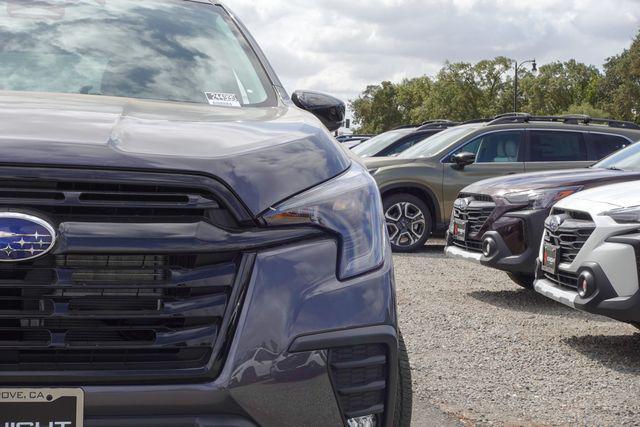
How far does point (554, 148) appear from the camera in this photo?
1307 centimetres

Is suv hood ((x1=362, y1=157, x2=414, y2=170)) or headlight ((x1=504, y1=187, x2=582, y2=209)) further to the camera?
suv hood ((x1=362, y1=157, x2=414, y2=170))

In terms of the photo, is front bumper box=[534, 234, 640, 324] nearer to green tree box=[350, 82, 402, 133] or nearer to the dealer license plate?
the dealer license plate

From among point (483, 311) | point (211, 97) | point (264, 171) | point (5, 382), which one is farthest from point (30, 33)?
point (483, 311)

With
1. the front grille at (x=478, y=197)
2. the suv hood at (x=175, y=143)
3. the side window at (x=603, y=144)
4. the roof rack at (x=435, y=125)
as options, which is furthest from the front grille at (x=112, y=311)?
the roof rack at (x=435, y=125)

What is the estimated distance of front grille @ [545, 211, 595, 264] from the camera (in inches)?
245

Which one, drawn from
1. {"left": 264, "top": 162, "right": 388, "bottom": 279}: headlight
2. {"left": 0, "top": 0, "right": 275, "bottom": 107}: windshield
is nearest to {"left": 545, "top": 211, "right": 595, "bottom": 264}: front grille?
{"left": 0, "top": 0, "right": 275, "bottom": 107}: windshield

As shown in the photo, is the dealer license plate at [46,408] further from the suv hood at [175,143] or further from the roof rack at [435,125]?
the roof rack at [435,125]

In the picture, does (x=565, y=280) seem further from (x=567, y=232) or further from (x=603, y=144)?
(x=603, y=144)

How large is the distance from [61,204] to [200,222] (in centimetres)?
32

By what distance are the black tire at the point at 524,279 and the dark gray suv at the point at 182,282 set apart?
21.9ft

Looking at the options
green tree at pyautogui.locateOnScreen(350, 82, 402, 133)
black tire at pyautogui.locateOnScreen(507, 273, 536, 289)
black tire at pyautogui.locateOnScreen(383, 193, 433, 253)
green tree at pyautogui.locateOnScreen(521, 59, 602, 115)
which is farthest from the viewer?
green tree at pyautogui.locateOnScreen(350, 82, 402, 133)

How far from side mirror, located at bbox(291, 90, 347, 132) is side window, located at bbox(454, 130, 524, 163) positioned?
930 cm

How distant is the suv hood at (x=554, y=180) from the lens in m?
7.90

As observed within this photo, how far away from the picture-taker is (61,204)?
7.34 feet
